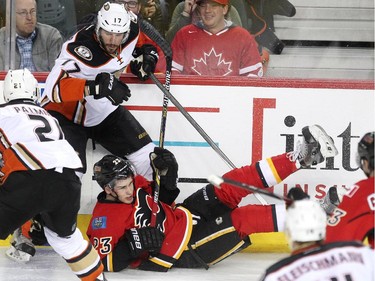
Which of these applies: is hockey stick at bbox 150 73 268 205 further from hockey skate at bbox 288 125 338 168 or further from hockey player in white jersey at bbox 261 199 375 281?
hockey player in white jersey at bbox 261 199 375 281

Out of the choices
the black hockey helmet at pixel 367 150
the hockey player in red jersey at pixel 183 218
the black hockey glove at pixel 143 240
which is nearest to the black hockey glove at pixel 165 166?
the hockey player in red jersey at pixel 183 218

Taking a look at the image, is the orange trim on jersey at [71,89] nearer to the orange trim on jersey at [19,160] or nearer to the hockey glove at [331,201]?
the orange trim on jersey at [19,160]

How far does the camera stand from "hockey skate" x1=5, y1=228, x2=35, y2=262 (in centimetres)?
471

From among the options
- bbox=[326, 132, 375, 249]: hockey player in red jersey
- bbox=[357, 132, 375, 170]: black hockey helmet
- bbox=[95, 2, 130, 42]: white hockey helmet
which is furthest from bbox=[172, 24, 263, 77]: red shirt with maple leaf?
bbox=[326, 132, 375, 249]: hockey player in red jersey

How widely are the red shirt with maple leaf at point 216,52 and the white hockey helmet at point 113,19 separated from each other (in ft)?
1.32

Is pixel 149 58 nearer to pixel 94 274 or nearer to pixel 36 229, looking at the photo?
pixel 36 229

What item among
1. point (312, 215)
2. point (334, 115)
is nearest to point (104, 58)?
point (334, 115)

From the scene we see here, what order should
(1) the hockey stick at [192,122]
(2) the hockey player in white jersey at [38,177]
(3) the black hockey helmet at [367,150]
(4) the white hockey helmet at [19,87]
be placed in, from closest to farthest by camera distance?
1. (3) the black hockey helmet at [367,150]
2. (2) the hockey player in white jersey at [38,177]
3. (4) the white hockey helmet at [19,87]
4. (1) the hockey stick at [192,122]

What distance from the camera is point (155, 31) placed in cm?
502

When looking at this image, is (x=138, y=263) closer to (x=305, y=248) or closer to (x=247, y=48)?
(x=247, y=48)

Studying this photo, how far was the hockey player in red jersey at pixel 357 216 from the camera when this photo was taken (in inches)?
132

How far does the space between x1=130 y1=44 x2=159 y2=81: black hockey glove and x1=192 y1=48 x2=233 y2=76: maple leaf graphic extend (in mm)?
212

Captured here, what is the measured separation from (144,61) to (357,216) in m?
1.82

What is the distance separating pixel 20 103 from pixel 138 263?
2.95ft
